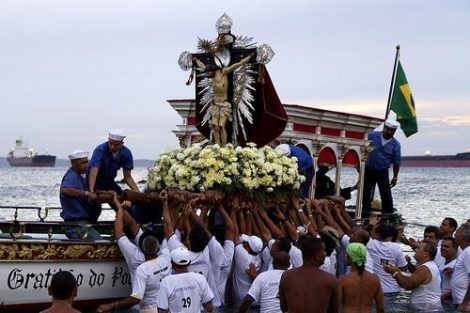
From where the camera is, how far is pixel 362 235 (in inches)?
497

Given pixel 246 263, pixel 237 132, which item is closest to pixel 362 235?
pixel 246 263

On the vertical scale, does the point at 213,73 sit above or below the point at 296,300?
above

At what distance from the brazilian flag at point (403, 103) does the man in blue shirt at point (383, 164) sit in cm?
190

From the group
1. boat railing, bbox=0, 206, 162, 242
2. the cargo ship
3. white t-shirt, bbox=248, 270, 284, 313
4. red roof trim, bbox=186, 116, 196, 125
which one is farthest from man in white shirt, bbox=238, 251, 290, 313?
the cargo ship

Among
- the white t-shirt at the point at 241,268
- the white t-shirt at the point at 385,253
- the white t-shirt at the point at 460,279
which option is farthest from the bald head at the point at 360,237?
the white t-shirt at the point at 241,268

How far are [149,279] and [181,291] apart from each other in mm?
1607

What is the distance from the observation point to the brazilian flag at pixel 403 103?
69.2 feet

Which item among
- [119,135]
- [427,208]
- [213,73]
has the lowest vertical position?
[427,208]

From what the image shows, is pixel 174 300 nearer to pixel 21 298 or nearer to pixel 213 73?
pixel 21 298

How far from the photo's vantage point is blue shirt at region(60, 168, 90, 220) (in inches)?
493

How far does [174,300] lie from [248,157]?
472cm

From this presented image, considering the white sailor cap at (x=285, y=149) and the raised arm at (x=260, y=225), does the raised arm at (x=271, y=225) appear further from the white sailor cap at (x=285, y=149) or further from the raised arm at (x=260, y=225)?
the white sailor cap at (x=285, y=149)

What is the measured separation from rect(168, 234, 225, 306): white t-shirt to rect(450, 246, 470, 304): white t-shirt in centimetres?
309

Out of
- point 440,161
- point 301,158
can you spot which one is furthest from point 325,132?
point 440,161
